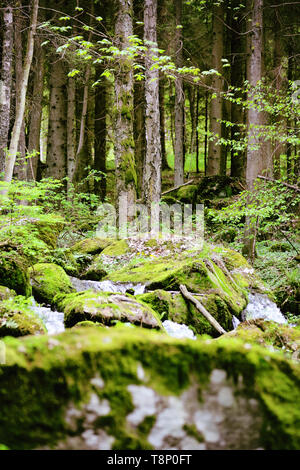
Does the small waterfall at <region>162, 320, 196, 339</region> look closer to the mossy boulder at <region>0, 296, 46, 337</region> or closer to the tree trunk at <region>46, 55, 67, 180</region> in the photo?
the mossy boulder at <region>0, 296, 46, 337</region>

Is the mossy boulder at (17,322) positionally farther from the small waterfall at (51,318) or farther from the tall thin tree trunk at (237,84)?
the tall thin tree trunk at (237,84)

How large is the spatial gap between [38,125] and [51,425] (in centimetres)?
1434

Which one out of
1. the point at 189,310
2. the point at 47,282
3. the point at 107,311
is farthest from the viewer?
the point at 47,282

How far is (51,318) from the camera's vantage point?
5.09 meters

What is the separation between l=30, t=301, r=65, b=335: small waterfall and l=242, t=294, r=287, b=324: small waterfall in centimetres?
355

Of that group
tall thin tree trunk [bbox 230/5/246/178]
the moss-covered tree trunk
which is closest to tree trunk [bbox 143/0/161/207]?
the moss-covered tree trunk

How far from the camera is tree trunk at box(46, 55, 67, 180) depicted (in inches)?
580

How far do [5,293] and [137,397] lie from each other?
4.04 meters

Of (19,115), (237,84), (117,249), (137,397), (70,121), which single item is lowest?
(117,249)

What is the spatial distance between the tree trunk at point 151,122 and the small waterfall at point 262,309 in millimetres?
4838

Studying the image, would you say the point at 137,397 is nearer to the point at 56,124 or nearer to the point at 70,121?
the point at 56,124

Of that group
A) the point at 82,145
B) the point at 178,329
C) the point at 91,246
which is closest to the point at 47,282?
the point at 178,329

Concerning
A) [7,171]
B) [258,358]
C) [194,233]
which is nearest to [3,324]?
[258,358]

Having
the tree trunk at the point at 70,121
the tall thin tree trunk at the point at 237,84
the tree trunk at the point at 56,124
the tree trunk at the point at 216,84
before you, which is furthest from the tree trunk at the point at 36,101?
the tall thin tree trunk at the point at 237,84
